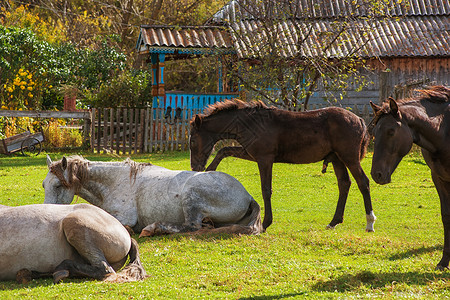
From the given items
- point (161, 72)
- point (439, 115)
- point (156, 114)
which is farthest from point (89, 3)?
point (439, 115)

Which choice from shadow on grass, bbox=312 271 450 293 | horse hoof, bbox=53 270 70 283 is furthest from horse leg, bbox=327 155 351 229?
horse hoof, bbox=53 270 70 283

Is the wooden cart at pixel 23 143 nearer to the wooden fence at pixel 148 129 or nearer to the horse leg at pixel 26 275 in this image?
the wooden fence at pixel 148 129

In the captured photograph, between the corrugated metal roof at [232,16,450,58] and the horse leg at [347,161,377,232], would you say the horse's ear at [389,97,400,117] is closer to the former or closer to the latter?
the horse leg at [347,161,377,232]

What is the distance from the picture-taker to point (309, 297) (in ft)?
18.2

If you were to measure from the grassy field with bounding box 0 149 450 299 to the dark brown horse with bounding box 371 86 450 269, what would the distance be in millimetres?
943

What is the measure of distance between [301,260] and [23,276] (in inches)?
131

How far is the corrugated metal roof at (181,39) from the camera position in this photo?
23.0 metres

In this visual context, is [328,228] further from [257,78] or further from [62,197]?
[257,78]

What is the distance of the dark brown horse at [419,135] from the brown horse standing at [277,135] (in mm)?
2739

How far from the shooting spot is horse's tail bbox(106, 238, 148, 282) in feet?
19.9

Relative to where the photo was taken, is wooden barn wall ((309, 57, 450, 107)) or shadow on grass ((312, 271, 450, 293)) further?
wooden barn wall ((309, 57, 450, 107))

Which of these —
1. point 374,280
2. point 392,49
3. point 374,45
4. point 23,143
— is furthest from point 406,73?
point 374,280

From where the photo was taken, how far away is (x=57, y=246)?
6094 millimetres

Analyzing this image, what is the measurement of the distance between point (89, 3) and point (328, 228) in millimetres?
34089
